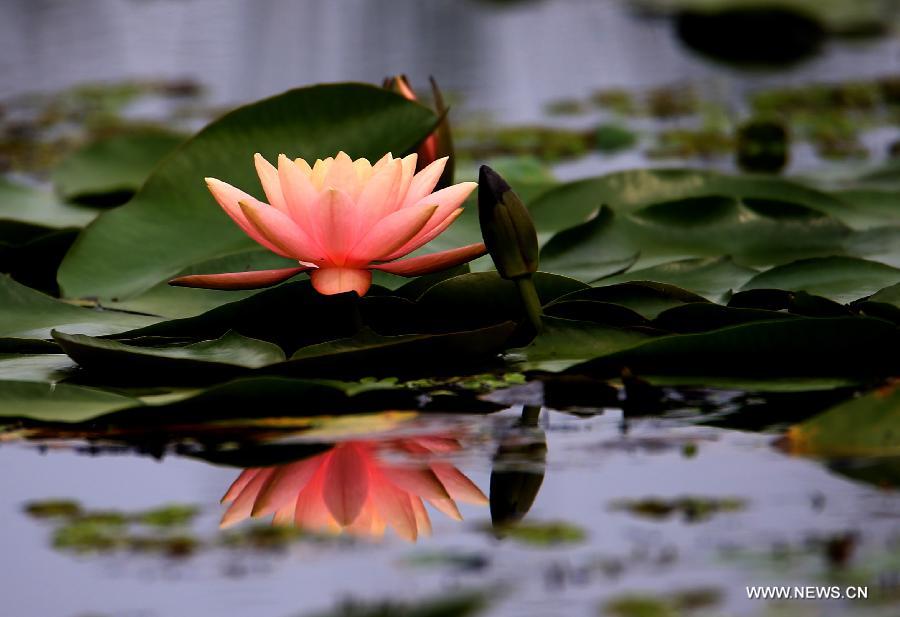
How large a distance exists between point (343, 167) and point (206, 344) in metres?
0.31

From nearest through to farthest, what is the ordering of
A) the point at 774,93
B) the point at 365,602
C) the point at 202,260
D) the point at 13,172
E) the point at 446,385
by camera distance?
the point at 365,602
the point at 446,385
the point at 202,260
the point at 13,172
the point at 774,93

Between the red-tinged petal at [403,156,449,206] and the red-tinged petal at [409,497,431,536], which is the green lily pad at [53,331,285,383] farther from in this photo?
the red-tinged petal at [409,497,431,536]

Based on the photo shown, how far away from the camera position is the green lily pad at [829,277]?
6.19 ft

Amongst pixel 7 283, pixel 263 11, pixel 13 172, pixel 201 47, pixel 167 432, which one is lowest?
pixel 167 432

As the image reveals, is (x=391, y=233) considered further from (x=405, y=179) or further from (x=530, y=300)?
(x=530, y=300)

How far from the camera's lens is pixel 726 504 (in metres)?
1.23

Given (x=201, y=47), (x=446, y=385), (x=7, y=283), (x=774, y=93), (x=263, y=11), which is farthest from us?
(x=263, y=11)

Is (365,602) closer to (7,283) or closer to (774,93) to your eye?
(7,283)

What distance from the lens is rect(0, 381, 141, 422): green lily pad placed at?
4.90 ft

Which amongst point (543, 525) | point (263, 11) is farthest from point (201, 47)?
point (543, 525)

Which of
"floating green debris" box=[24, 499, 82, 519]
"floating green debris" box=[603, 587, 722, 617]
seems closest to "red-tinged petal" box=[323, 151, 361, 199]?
"floating green debris" box=[24, 499, 82, 519]

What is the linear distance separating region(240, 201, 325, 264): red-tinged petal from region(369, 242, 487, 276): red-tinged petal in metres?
0.11

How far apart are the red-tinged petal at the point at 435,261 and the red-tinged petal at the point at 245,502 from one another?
42cm

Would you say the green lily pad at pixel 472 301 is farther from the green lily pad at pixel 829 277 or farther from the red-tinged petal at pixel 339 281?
the green lily pad at pixel 829 277
